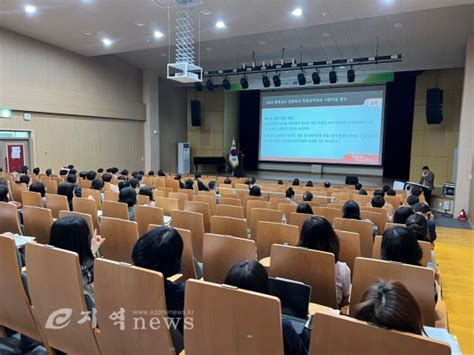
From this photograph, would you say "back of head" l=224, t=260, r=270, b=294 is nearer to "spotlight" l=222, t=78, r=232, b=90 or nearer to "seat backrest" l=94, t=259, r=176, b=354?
"seat backrest" l=94, t=259, r=176, b=354

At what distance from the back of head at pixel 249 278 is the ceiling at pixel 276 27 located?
19.9ft

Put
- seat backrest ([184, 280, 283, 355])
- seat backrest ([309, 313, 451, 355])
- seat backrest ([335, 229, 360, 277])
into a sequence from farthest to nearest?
seat backrest ([335, 229, 360, 277]) → seat backrest ([184, 280, 283, 355]) → seat backrest ([309, 313, 451, 355])

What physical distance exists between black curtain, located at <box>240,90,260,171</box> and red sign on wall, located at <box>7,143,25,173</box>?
29.9ft

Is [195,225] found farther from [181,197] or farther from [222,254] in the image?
[181,197]

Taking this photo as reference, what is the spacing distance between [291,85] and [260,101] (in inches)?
80.6

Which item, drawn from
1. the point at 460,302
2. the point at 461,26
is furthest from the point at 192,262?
the point at 461,26

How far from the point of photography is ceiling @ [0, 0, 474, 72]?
6.71m

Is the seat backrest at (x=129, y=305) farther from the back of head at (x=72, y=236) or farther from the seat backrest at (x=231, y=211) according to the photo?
the seat backrest at (x=231, y=211)

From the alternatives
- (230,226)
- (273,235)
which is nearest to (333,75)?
(230,226)

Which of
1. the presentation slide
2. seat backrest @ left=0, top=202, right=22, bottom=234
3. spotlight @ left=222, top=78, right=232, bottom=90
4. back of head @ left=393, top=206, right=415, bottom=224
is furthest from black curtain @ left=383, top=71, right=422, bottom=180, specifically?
seat backrest @ left=0, top=202, right=22, bottom=234

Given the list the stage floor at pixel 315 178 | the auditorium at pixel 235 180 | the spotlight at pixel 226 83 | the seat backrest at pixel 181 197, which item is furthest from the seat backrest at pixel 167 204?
the stage floor at pixel 315 178

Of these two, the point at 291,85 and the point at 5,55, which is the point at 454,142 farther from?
the point at 5,55

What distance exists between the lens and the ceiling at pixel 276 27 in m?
6.71

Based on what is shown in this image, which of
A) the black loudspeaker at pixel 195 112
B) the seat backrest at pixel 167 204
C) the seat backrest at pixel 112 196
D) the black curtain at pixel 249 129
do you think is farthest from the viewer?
the black curtain at pixel 249 129
